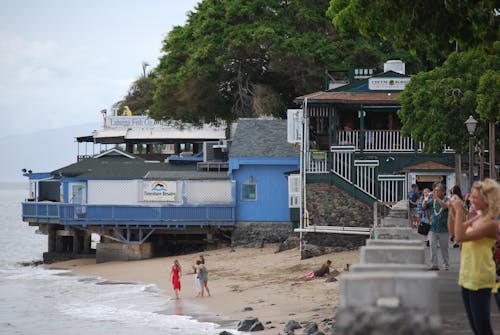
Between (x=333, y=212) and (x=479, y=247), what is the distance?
25.0 metres

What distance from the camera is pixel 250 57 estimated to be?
171 feet

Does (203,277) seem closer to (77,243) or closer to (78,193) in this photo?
(78,193)

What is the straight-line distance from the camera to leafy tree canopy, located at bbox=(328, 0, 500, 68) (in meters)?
14.7

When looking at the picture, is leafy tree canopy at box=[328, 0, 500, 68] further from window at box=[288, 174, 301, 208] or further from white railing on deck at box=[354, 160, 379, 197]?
window at box=[288, 174, 301, 208]

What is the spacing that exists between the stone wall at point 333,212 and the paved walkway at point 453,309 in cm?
1491

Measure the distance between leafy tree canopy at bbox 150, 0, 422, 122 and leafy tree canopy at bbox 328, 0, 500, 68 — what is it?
32.3 meters

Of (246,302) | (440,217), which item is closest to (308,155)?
(246,302)

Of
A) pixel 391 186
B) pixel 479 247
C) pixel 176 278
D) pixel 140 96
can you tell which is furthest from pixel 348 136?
pixel 140 96

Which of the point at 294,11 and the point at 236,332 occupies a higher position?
the point at 294,11

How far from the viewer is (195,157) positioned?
51.3 metres

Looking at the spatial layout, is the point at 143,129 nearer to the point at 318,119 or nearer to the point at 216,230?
the point at 216,230

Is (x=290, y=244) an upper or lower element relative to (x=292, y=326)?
upper

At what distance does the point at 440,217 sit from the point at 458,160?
12949 mm

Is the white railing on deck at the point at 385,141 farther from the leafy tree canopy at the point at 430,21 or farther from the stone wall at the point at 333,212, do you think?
the leafy tree canopy at the point at 430,21
